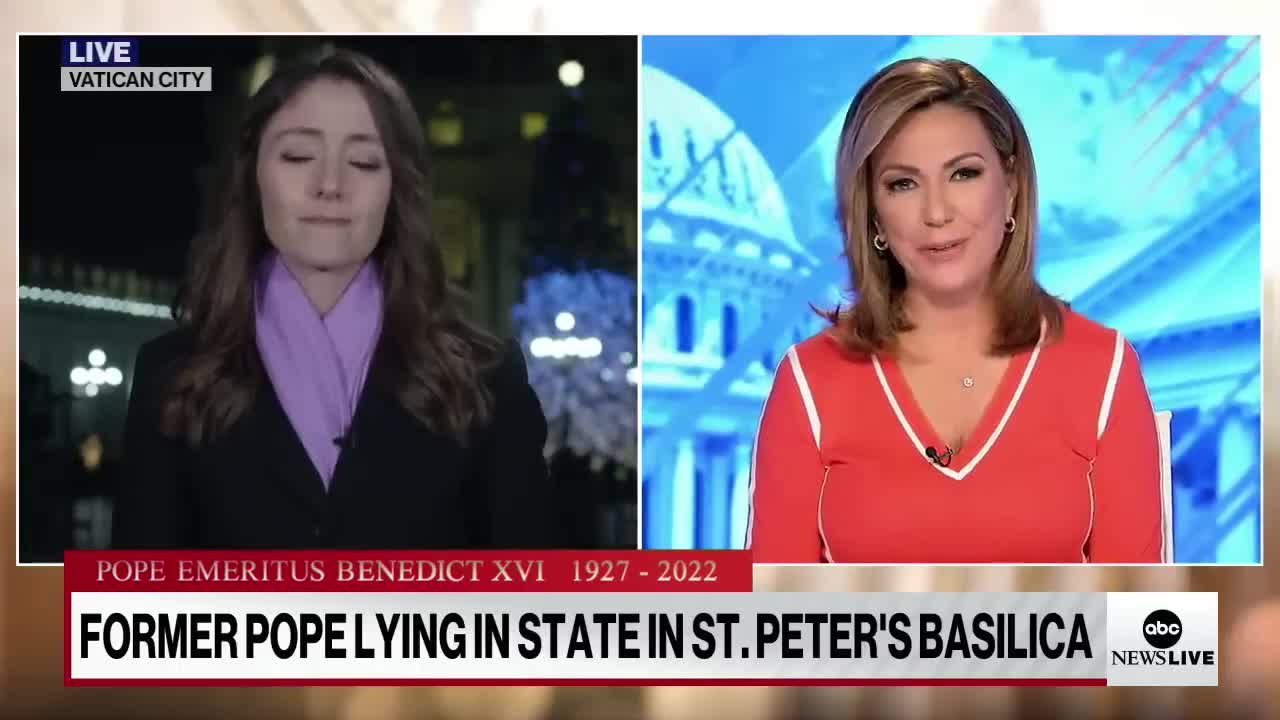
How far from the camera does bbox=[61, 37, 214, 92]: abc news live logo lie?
348 cm

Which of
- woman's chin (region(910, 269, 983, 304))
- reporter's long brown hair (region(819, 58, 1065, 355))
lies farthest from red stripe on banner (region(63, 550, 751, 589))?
woman's chin (region(910, 269, 983, 304))

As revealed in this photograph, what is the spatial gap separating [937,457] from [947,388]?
0.60 feet

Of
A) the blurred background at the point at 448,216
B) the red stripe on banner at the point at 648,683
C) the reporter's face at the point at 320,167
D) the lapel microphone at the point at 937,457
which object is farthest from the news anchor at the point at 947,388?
the reporter's face at the point at 320,167

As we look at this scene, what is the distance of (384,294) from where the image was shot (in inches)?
138

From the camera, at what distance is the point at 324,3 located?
11.4 feet

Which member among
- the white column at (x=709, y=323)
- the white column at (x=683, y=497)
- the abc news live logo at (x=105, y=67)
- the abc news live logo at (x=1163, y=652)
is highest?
the abc news live logo at (x=105, y=67)

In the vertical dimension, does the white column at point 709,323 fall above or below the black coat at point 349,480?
above

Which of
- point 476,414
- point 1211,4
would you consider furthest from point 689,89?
point 1211,4

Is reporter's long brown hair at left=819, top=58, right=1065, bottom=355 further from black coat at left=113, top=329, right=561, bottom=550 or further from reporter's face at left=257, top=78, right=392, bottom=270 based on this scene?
reporter's face at left=257, top=78, right=392, bottom=270

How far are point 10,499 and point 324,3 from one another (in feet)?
4.99

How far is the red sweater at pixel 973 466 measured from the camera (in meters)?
3.39

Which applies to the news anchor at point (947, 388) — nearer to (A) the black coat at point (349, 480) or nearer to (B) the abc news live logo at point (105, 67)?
(A) the black coat at point (349, 480)

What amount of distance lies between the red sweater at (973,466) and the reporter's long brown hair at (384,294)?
806 millimetres

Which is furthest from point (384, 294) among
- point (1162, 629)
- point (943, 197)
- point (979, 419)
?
point (1162, 629)
